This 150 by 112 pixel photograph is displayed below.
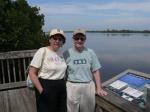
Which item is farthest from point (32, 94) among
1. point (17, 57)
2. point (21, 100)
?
point (17, 57)

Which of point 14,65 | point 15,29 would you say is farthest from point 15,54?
point 15,29

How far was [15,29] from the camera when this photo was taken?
6848 millimetres

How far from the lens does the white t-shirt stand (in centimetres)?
410

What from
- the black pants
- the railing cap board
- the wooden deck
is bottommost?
the wooden deck

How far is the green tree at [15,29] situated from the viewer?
6727 millimetres

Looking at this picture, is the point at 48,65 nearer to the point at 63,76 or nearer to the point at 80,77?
the point at 63,76

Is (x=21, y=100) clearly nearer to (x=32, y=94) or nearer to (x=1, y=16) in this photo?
(x=32, y=94)

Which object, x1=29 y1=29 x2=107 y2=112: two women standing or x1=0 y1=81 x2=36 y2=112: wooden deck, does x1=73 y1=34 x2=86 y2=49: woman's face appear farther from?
x1=0 y1=81 x2=36 y2=112: wooden deck

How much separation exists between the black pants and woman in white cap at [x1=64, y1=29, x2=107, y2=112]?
3.6 inches

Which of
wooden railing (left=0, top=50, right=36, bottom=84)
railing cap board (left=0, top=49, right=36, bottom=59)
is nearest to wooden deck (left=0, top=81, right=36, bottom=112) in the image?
wooden railing (left=0, top=50, right=36, bottom=84)

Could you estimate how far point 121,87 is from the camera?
4492 millimetres

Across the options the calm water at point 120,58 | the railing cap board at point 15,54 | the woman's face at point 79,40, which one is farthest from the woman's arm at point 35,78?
the calm water at point 120,58

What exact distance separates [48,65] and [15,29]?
2.92 metres

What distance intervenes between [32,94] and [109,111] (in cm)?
147
